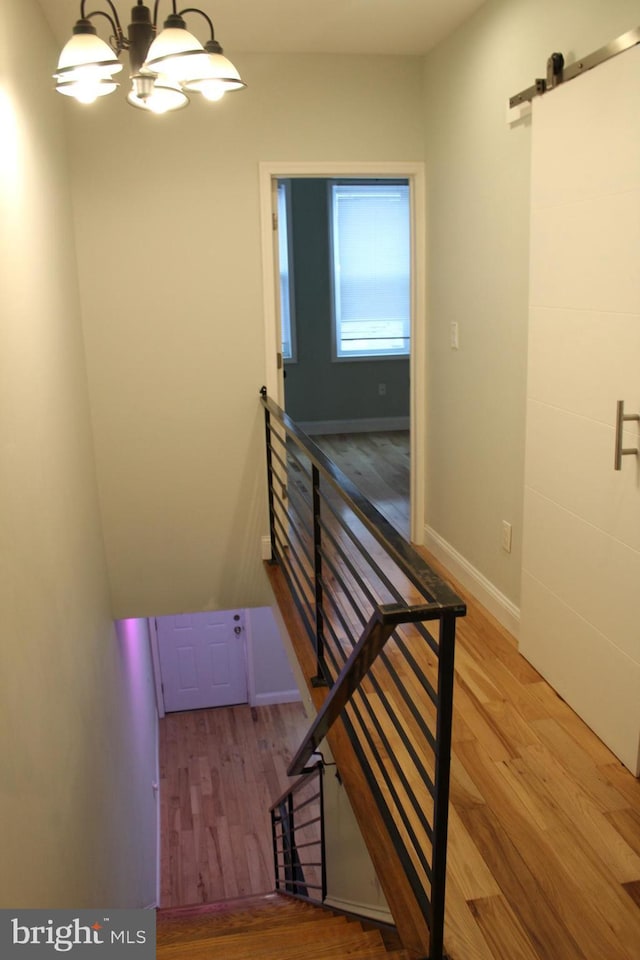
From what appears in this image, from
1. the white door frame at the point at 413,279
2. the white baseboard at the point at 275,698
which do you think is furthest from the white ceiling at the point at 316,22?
the white baseboard at the point at 275,698

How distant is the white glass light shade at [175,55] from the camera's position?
84.6 inches

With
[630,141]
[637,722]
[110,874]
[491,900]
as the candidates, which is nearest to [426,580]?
[491,900]

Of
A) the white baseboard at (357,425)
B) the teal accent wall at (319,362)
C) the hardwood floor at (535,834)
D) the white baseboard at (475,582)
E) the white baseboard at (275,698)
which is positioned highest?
the teal accent wall at (319,362)

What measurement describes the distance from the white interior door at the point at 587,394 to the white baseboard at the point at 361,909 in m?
0.91

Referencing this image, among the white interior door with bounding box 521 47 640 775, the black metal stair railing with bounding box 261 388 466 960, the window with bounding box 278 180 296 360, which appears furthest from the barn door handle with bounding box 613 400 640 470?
the window with bounding box 278 180 296 360

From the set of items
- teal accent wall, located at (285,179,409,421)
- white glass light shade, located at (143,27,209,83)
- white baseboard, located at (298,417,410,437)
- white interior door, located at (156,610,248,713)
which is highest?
white glass light shade, located at (143,27,209,83)

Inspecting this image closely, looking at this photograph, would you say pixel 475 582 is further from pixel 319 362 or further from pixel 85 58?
pixel 319 362

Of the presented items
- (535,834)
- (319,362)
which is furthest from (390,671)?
(319,362)

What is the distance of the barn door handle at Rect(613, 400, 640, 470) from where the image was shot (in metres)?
2.38

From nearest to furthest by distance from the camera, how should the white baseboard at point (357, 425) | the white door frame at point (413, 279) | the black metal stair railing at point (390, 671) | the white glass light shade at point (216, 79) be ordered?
the black metal stair railing at point (390, 671), the white glass light shade at point (216, 79), the white door frame at point (413, 279), the white baseboard at point (357, 425)

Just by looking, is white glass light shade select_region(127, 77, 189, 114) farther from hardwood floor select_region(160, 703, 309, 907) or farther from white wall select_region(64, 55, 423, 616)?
hardwood floor select_region(160, 703, 309, 907)

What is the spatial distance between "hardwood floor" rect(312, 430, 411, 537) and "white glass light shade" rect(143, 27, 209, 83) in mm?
3089

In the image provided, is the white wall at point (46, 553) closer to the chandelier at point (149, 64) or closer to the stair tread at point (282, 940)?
the chandelier at point (149, 64)

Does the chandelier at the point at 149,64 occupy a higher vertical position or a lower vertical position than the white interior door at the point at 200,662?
higher
